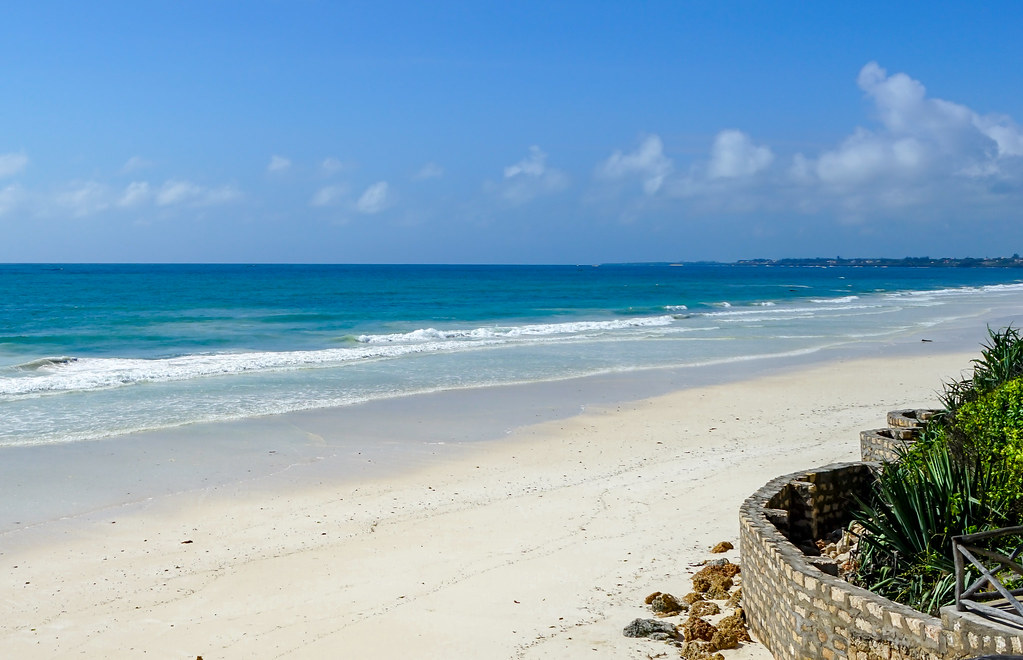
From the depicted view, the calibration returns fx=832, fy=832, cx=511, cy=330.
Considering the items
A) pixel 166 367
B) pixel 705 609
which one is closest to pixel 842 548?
pixel 705 609

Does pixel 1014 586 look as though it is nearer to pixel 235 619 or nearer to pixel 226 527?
pixel 235 619

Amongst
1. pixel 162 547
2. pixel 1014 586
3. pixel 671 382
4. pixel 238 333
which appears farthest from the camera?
pixel 238 333

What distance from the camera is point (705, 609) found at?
6840mm

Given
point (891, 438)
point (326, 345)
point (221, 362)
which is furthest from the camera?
point (326, 345)

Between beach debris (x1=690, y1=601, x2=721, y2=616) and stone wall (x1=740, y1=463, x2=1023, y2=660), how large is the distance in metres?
0.31

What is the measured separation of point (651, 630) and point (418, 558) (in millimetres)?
2756

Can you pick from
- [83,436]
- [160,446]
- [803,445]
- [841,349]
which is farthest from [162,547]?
[841,349]

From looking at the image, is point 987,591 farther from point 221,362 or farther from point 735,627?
point 221,362

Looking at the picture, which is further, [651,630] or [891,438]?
[891,438]

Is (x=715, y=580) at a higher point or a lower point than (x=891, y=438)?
lower

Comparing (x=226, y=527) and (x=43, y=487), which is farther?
(x=43, y=487)

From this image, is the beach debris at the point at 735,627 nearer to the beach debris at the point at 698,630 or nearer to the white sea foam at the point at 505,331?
the beach debris at the point at 698,630

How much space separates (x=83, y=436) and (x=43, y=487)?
316 cm

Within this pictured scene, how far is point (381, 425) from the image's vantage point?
14.8 meters
